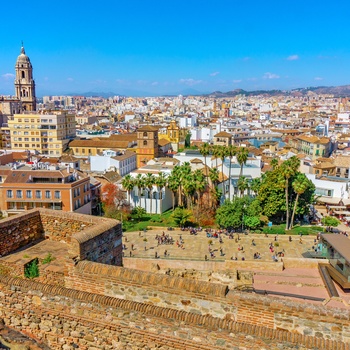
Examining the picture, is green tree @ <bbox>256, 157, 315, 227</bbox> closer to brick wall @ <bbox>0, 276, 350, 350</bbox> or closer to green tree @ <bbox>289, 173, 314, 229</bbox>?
green tree @ <bbox>289, 173, 314, 229</bbox>

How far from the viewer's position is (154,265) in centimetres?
2831

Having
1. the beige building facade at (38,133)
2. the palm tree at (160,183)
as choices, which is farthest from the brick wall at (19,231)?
the beige building facade at (38,133)

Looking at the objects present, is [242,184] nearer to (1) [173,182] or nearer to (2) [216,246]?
(1) [173,182]

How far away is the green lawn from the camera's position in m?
40.0

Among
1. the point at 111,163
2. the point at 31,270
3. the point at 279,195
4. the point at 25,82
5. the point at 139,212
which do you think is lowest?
the point at 139,212

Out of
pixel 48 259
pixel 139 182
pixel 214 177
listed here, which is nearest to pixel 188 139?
pixel 214 177

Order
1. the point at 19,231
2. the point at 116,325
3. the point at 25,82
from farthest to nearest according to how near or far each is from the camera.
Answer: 1. the point at 25,82
2. the point at 19,231
3. the point at 116,325

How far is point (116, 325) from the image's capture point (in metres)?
6.44

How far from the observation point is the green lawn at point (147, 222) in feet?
131

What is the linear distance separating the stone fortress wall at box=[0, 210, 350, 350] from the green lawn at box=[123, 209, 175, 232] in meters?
31.9

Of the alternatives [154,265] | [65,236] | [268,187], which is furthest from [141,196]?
[65,236]

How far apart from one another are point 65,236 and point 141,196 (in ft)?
119

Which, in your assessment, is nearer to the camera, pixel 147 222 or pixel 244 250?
pixel 244 250

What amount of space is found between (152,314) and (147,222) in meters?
36.0
